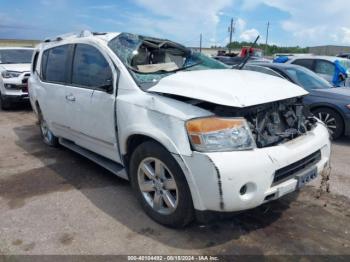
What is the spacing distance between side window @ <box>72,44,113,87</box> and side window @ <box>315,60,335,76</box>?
26.7 ft

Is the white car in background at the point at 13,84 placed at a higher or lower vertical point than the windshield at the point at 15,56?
lower

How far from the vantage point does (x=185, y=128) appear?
2775 mm

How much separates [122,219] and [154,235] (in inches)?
18.5

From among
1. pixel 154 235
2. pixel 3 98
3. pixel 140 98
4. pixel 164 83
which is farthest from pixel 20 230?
pixel 3 98

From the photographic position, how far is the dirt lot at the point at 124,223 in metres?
2.94

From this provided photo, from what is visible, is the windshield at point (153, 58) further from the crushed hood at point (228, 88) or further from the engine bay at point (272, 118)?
the engine bay at point (272, 118)

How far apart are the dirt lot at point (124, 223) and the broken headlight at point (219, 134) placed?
31.3 inches

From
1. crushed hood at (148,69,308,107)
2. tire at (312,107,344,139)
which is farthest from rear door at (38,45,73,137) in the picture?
tire at (312,107,344,139)

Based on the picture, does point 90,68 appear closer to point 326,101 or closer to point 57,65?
point 57,65

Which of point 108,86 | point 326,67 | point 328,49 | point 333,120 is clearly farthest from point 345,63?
point 328,49

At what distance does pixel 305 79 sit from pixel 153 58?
4.20m

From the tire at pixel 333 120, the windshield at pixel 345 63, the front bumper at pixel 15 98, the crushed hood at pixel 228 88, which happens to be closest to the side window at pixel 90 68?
the crushed hood at pixel 228 88

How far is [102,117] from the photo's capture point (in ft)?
12.4

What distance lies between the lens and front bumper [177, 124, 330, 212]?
2594 mm
